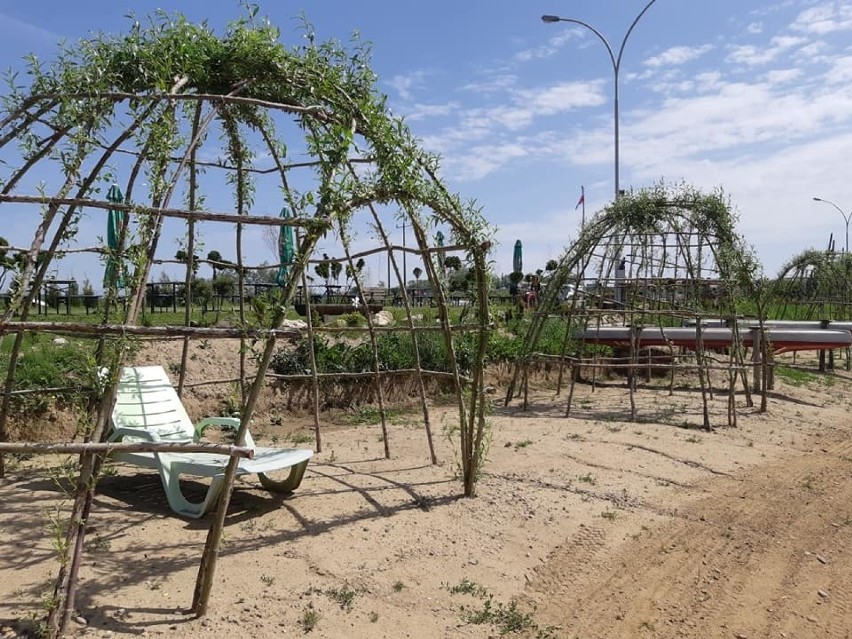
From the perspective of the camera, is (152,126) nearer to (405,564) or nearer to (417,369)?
(405,564)

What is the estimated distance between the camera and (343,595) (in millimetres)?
3484

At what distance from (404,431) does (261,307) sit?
4589mm

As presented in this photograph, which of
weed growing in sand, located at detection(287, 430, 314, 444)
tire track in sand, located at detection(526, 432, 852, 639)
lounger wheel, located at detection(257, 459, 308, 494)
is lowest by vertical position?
tire track in sand, located at detection(526, 432, 852, 639)

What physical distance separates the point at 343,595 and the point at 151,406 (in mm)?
2672

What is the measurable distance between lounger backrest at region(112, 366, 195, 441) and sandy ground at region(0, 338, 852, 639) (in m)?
0.42

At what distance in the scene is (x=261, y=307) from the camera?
10.5 ft

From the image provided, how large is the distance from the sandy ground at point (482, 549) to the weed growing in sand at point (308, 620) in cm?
1

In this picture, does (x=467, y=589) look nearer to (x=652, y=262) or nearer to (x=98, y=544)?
(x=98, y=544)

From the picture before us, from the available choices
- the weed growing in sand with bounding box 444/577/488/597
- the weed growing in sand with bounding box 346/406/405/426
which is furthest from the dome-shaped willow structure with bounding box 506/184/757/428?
the weed growing in sand with bounding box 444/577/488/597

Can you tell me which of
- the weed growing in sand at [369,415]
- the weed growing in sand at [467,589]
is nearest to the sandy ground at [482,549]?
the weed growing in sand at [467,589]

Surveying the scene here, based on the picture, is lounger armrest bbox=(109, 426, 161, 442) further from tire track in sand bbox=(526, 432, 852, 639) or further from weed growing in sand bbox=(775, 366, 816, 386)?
weed growing in sand bbox=(775, 366, 816, 386)

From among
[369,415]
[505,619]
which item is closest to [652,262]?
[369,415]

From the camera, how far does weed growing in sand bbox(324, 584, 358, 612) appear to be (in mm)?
3408

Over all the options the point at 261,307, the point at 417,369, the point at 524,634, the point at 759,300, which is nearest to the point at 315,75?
the point at 261,307
